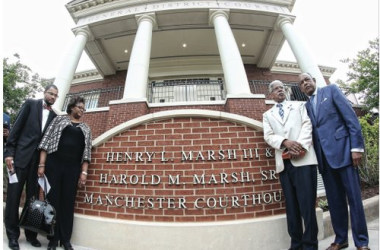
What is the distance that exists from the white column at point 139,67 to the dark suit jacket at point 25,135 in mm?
3571

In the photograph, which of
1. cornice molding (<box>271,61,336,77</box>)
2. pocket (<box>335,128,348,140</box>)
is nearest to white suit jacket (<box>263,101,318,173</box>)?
pocket (<box>335,128,348,140</box>)

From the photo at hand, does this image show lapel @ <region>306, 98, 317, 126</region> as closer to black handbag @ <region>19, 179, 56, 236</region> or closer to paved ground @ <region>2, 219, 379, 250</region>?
paved ground @ <region>2, 219, 379, 250</region>

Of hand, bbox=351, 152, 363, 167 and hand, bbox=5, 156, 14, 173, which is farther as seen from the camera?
hand, bbox=5, 156, 14, 173

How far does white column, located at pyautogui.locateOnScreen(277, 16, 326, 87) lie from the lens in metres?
7.86

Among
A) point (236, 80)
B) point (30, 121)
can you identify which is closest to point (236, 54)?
point (236, 80)

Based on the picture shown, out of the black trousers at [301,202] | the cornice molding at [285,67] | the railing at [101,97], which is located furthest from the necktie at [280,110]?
the cornice molding at [285,67]

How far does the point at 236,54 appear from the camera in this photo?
7188 millimetres

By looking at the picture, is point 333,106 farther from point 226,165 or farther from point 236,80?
point 236,80

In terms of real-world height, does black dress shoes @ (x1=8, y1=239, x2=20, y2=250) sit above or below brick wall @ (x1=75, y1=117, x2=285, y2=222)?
below

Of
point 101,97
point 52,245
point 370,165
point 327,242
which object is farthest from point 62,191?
point 101,97

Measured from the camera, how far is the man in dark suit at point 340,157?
6.44 ft

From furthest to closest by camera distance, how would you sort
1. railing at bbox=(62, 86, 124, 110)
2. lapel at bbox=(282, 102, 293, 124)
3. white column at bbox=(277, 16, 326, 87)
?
railing at bbox=(62, 86, 124, 110), white column at bbox=(277, 16, 326, 87), lapel at bbox=(282, 102, 293, 124)

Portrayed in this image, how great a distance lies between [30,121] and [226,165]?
97.2 inches

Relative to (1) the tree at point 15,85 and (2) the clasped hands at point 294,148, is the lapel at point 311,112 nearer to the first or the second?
(2) the clasped hands at point 294,148
